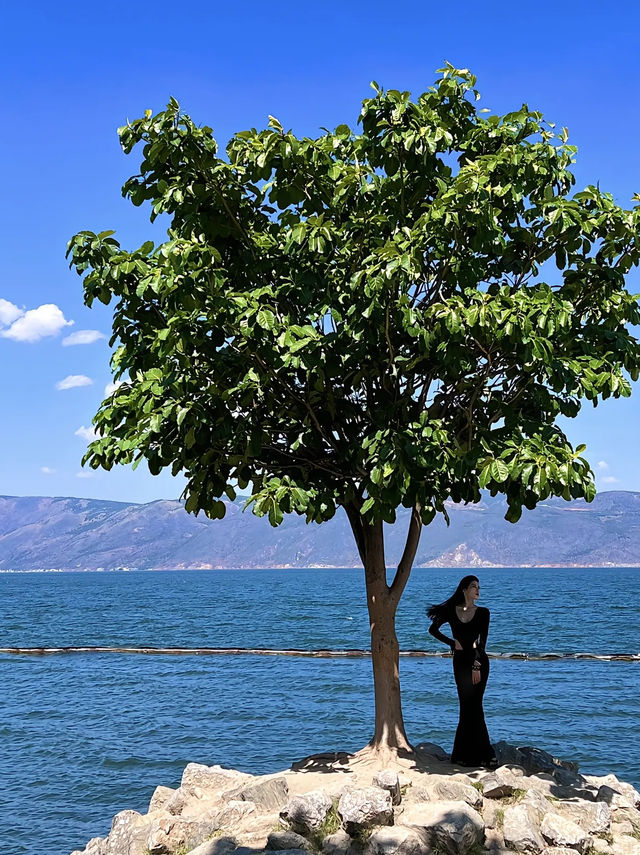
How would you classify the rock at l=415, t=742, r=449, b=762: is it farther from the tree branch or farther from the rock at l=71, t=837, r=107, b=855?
the rock at l=71, t=837, r=107, b=855

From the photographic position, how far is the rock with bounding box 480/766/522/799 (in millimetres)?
12227

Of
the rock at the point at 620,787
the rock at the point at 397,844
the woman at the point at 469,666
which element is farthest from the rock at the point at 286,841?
the rock at the point at 620,787

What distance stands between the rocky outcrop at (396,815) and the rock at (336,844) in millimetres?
12

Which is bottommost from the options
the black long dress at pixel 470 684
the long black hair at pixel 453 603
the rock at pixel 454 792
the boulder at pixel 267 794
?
the boulder at pixel 267 794

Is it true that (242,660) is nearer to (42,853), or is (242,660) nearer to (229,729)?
(229,729)

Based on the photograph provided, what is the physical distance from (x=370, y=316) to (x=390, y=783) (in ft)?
19.8

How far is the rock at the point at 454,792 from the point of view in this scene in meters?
11.8

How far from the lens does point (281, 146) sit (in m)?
11.8

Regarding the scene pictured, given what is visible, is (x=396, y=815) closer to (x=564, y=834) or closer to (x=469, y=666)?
(x=564, y=834)

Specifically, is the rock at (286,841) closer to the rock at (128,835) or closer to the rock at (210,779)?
the rock at (128,835)

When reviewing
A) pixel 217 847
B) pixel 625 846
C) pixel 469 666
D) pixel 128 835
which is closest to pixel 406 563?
pixel 469 666

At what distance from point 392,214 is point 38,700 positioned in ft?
87.8

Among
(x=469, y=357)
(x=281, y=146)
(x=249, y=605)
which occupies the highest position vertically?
(x=281, y=146)

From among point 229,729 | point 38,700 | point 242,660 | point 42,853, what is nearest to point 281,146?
point 42,853
